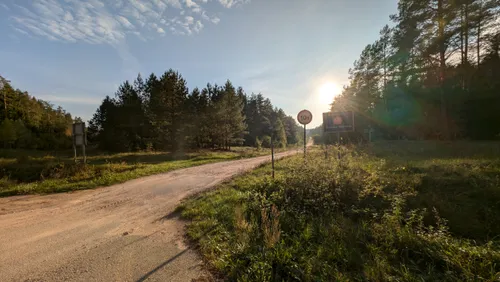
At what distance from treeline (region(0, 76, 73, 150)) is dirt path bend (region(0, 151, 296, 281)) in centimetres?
4402

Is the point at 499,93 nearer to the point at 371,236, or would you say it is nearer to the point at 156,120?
the point at 371,236

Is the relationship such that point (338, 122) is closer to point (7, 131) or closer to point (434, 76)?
point (434, 76)

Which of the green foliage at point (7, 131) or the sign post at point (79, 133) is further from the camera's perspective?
the green foliage at point (7, 131)

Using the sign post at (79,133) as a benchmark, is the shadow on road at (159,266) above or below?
below

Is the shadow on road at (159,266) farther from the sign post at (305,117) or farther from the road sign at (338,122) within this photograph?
the road sign at (338,122)

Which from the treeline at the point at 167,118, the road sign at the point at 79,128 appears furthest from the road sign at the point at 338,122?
the treeline at the point at 167,118

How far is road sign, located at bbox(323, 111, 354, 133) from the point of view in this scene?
9867 mm

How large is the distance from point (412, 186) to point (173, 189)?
8454mm

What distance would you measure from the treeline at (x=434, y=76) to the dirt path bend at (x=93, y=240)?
24004 mm

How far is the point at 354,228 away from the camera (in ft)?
13.5

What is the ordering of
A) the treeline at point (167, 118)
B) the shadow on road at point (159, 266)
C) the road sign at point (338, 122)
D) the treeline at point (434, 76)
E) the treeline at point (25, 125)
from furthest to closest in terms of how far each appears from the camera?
the treeline at point (25, 125)
the treeline at point (167, 118)
the treeline at point (434, 76)
the road sign at point (338, 122)
the shadow on road at point (159, 266)

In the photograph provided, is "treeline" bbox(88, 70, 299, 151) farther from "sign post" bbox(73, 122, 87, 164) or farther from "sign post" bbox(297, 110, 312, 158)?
"sign post" bbox(297, 110, 312, 158)

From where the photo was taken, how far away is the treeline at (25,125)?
35.5 metres

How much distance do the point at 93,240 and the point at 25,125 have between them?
57.7 m
